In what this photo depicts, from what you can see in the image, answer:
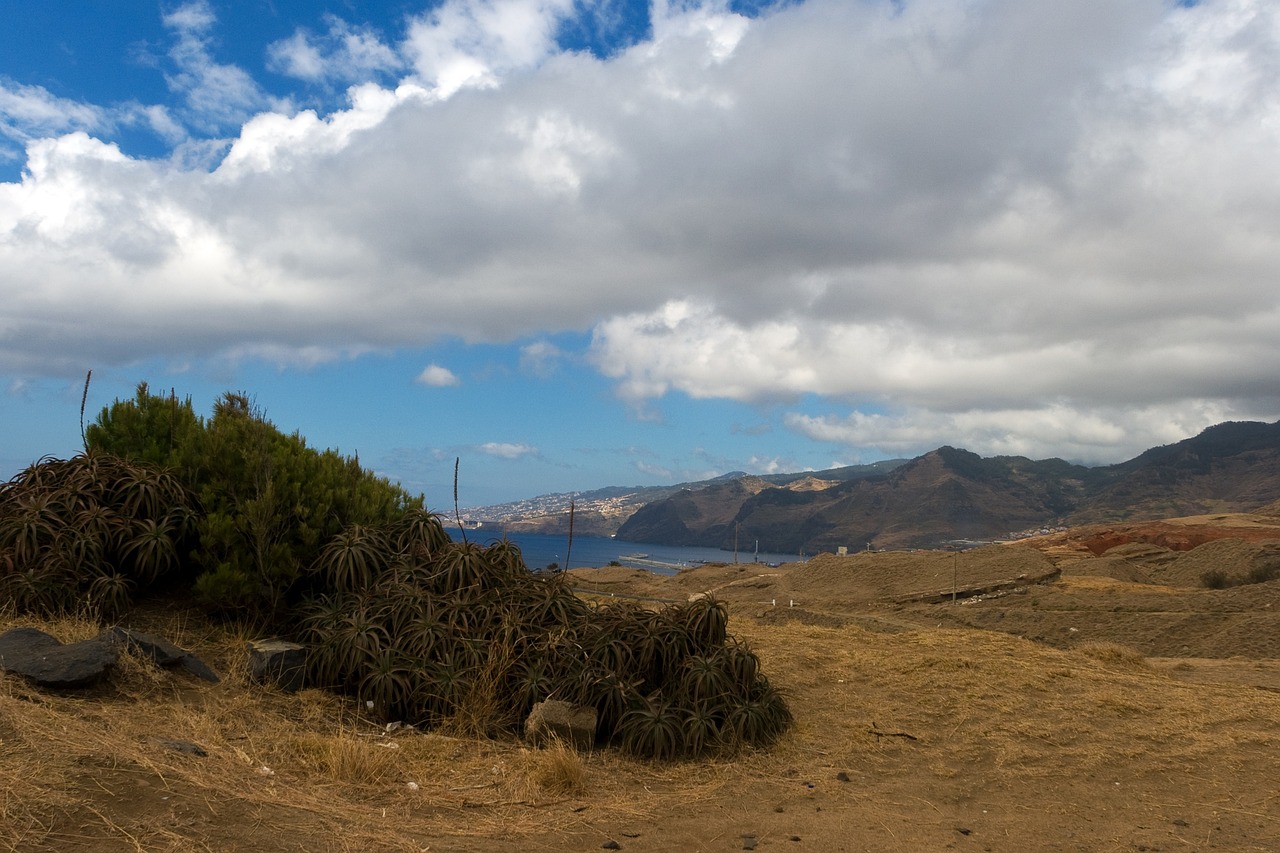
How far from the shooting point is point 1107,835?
604cm

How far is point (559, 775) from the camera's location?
6.30 meters

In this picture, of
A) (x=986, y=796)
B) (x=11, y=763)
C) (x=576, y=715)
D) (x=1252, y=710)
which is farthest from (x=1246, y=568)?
(x=11, y=763)

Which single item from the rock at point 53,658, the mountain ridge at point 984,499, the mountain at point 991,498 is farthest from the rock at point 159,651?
the mountain at point 991,498

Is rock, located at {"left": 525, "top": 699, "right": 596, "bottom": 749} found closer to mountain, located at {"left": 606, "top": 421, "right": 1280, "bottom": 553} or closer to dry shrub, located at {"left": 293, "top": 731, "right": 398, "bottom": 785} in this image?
dry shrub, located at {"left": 293, "top": 731, "right": 398, "bottom": 785}

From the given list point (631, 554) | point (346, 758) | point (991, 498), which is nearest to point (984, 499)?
point (991, 498)

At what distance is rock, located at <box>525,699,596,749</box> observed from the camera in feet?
23.8

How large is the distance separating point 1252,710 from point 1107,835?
488 cm

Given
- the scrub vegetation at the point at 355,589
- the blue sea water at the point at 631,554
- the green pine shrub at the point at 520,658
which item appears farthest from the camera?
the blue sea water at the point at 631,554

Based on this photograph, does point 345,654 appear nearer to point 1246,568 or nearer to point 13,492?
point 13,492

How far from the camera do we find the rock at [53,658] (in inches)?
261

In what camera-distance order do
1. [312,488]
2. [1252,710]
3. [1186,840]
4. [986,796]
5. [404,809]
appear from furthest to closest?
[312,488]
[1252,710]
[986,796]
[1186,840]
[404,809]

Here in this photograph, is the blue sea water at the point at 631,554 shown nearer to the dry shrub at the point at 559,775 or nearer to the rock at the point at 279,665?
the rock at the point at 279,665

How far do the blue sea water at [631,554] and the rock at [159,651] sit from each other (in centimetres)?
311

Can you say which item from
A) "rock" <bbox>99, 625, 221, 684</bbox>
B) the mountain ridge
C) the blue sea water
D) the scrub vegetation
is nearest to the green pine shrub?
the scrub vegetation
